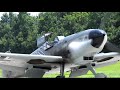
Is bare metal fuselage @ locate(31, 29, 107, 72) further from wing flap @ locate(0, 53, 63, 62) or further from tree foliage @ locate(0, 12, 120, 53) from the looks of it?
tree foliage @ locate(0, 12, 120, 53)

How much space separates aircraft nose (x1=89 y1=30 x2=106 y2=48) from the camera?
5.53 metres

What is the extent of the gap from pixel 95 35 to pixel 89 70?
0.53 m

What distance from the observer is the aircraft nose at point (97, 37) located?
5531 mm

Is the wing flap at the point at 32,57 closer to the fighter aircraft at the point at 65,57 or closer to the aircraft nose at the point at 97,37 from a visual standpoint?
the fighter aircraft at the point at 65,57

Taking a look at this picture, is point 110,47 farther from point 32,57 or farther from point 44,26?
point 32,57

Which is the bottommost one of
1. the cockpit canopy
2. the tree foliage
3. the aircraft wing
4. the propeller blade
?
→ the aircraft wing

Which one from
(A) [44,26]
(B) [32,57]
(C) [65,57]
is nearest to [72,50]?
(C) [65,57]

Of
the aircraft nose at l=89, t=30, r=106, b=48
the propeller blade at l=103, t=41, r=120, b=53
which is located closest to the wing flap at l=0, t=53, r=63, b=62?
the aircraft nose at l=89, t=30, r=106, b=48

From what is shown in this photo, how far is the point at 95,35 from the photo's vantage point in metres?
5.67

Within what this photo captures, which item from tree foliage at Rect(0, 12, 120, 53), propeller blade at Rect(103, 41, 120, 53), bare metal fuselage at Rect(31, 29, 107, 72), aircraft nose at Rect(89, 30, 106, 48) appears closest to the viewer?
tree foliage at Rect(0, 12, 120, 53)

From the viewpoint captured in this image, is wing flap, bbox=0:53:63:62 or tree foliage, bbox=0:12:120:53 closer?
tree foliage, bbox=0:12:120:53

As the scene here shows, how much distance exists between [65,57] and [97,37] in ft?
2.22
